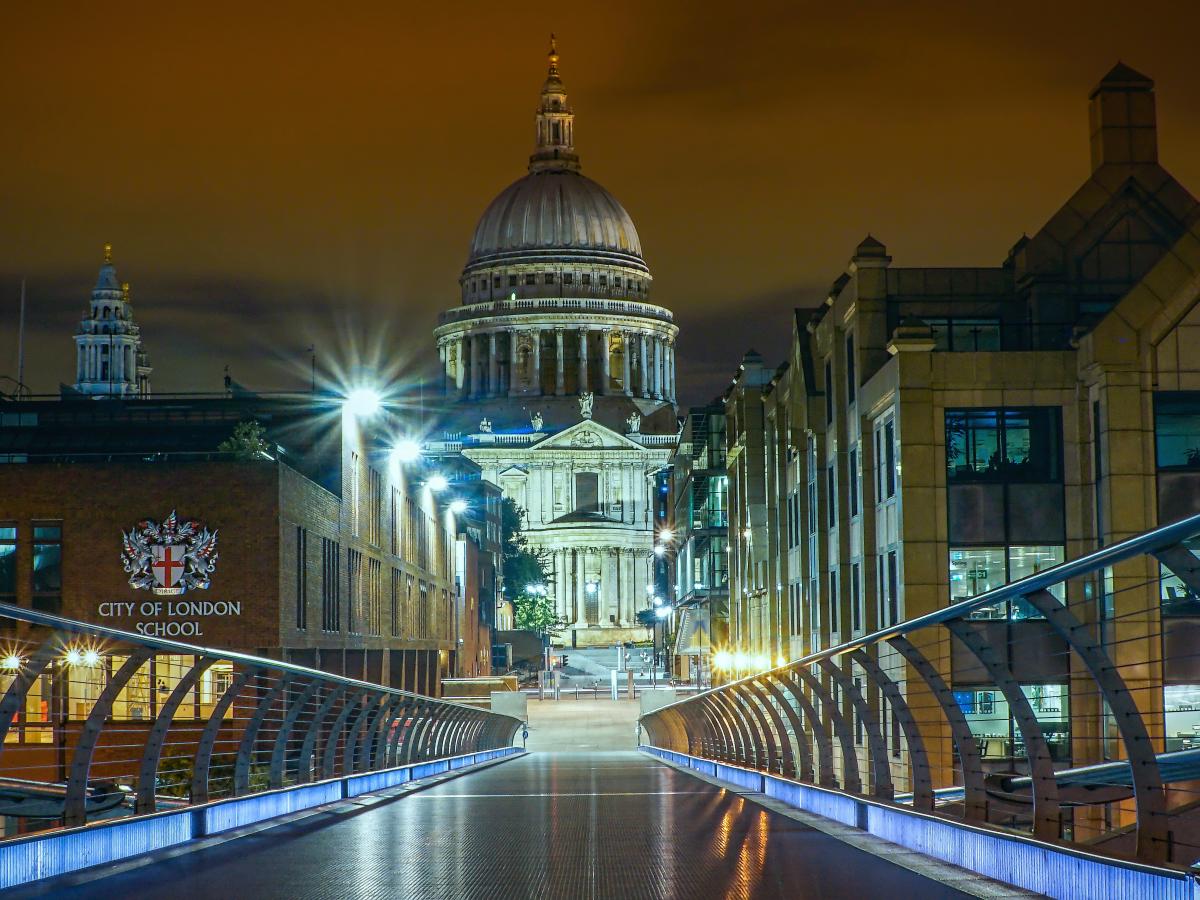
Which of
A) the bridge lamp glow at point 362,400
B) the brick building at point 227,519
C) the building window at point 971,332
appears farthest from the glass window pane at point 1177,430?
the bridge lamp glow at point 362,400

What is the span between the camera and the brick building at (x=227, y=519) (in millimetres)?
54188

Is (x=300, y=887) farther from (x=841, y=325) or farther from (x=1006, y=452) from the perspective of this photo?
(x=841, y=325)

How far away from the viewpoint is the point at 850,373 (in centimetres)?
5028

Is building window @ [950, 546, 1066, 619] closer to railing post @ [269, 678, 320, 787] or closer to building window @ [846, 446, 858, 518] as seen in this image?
building window @ [846, 446, 858, 518]

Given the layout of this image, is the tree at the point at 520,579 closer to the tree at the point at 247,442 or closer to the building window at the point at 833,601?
the tree at the point at 247,442

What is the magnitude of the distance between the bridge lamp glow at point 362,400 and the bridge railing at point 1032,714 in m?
14.7

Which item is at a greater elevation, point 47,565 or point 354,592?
point 47,565

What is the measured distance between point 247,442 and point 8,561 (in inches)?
497

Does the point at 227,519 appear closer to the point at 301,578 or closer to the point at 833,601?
the point at 301,578

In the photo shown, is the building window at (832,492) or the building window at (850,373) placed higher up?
the building window at (850,373)

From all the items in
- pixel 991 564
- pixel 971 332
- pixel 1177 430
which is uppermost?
pixel 971 332

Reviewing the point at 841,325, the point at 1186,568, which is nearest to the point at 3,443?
the point at 841,325

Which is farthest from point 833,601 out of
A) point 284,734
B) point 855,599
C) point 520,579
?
point 520,579

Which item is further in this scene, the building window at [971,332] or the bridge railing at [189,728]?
the building window at [971,332]
